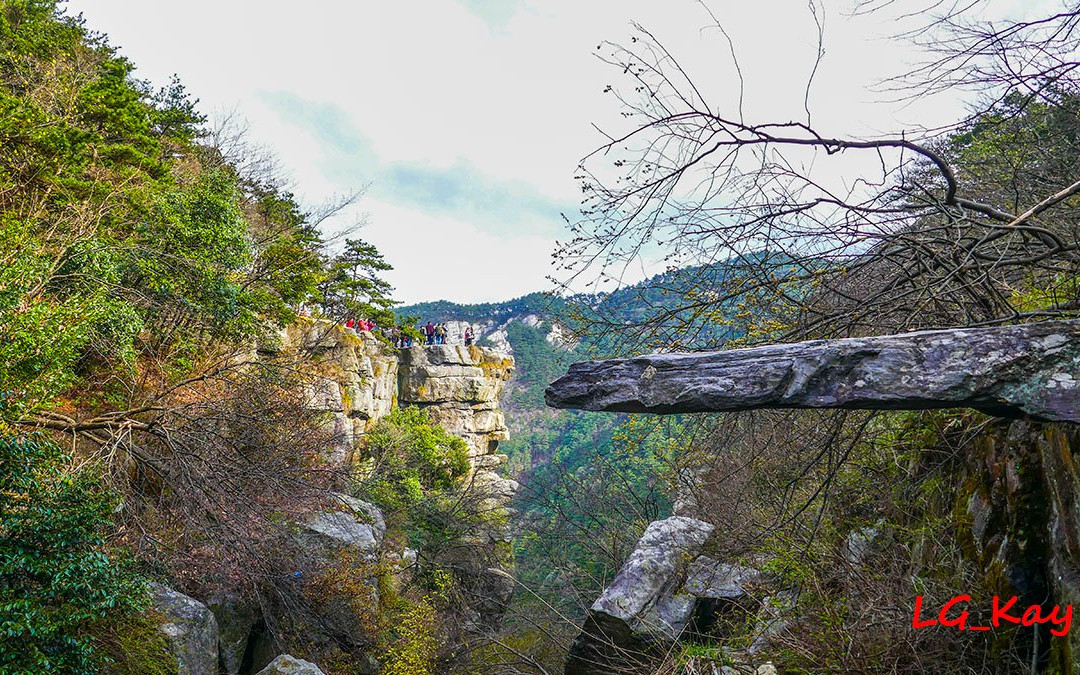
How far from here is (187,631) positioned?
20.9 feet

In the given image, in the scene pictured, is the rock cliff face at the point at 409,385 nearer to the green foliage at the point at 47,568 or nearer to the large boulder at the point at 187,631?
the large boulder at the point at 187,631

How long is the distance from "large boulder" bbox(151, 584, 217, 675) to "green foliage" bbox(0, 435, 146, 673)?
1456 mm

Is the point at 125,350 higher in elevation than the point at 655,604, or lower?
higher

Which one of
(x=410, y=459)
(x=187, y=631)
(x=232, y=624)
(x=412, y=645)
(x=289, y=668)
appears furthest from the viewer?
(x=410, y=459)

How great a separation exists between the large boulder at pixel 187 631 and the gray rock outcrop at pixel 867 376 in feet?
22.5

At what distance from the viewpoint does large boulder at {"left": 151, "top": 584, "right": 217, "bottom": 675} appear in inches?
242

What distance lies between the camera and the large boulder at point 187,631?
20.2 ft

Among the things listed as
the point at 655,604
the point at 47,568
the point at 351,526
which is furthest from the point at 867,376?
the point at 351,526

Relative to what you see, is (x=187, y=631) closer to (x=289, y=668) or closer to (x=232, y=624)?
(x=289, y=668)

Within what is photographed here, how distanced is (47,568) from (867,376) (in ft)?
20.1

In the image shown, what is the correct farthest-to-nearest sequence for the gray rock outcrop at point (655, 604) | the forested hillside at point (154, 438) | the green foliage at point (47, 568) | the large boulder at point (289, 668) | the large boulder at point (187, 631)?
the large boulder at point (289, 668) → the large boulder at point (187, 631) → the gray rock outcrop at point (655, 604) → the forested hillside at point (154, 438) → the green foliage at point (47, 568)

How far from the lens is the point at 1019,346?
5.48 feet

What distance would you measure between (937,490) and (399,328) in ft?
81.3

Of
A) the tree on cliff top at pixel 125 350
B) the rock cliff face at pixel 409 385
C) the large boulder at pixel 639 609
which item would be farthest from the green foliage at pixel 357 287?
the large boulder at pixel 639 609
